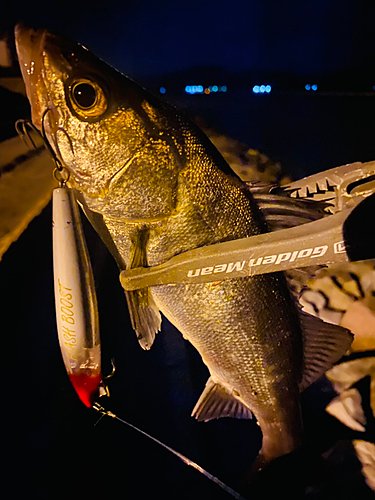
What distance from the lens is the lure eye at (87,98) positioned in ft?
2.11

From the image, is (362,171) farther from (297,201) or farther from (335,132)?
(335,132)

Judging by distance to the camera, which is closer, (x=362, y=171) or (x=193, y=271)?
(x=193, y=271)

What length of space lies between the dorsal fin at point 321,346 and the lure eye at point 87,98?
3.31ft

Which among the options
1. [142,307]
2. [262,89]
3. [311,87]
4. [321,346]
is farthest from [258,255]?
[311,87]

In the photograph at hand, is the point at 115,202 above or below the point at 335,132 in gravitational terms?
below

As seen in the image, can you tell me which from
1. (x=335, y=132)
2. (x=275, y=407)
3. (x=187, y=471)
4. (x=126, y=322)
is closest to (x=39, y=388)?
(x=126, y=322)

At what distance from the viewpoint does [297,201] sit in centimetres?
91

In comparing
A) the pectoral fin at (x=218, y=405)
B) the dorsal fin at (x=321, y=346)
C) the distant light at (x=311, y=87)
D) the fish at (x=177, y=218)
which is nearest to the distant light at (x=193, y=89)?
the distant light at (x=311, y=87)

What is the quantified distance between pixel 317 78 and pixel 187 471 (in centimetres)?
415

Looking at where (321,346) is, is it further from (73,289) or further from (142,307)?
(73,289)

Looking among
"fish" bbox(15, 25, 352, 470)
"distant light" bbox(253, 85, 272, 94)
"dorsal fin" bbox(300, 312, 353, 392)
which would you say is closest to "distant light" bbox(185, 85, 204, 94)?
"distant light" bbox(253, 85, 272, 94)

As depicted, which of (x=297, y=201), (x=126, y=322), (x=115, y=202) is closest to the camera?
(x=115, y=202)

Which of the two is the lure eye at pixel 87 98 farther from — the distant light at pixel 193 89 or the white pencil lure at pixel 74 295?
the distant light at pixel 193 89

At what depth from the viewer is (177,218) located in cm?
83
